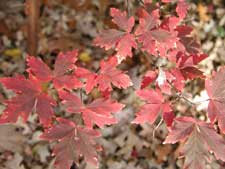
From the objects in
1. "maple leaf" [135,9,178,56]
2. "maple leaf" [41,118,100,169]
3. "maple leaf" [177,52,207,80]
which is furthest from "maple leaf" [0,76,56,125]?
"maple leaf" [177,52,207,80]

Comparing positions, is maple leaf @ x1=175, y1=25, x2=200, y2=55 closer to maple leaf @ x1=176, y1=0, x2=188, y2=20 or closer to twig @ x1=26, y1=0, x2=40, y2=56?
maple leaf @ x1=176, y1=0, x2=188, y2=20

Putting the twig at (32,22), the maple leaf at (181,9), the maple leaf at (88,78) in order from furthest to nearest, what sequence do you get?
the twig at (32,22) → the maple leaf at (181,9) → the maple leaf at (88,78)

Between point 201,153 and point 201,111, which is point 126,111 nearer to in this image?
point 201,111

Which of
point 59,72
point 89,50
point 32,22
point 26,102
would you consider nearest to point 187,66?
point 59,72

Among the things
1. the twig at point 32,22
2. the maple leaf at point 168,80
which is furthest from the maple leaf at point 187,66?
the twig at point 32,22

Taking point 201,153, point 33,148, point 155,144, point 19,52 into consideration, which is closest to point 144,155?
point 155,144

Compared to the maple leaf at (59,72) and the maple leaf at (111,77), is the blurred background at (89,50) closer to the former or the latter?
the maple leaf at (111,77)
